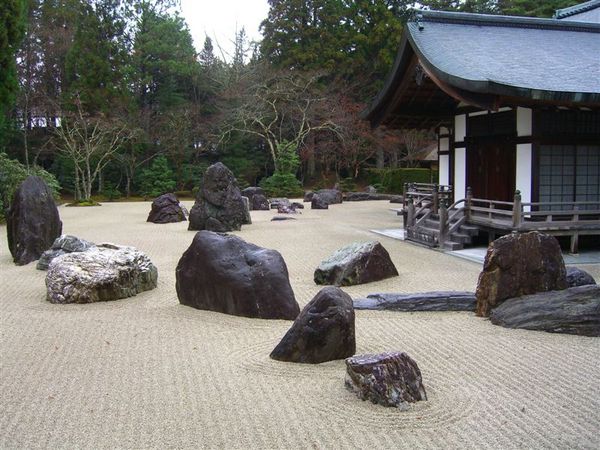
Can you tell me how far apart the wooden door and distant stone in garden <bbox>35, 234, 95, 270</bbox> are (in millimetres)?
8667

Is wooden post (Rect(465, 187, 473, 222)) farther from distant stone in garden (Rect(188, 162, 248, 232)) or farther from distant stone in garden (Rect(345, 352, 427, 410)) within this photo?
distant stone in garden (Rect(345, 352, 427, 410))

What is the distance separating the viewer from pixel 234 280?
696 cm

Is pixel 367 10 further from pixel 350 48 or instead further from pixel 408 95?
pixel 408 95

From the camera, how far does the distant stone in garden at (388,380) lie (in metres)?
4.15

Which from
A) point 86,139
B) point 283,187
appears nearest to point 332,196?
point 283,187

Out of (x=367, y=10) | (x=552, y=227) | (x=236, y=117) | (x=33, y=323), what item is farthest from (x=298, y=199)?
(x=33, y=323)

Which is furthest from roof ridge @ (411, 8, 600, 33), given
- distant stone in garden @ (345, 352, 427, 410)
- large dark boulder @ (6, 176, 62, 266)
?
distant stone in garden @ (345, 352, 427, 410)

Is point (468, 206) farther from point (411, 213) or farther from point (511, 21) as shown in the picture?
point (511, 21)

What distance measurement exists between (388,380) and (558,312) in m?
2.91

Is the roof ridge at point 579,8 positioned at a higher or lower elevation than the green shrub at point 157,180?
higher

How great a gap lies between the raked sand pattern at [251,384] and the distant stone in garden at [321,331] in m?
0.13

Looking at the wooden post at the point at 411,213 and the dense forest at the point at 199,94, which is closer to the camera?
the wooden post at the point at 411,213

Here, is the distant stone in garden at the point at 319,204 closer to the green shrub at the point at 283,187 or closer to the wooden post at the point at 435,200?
the green shrub at the point at 283,187

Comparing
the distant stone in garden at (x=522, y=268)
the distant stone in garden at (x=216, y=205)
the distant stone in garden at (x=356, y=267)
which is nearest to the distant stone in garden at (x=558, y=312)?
the distant stone in garden at (x=522, y=268)
